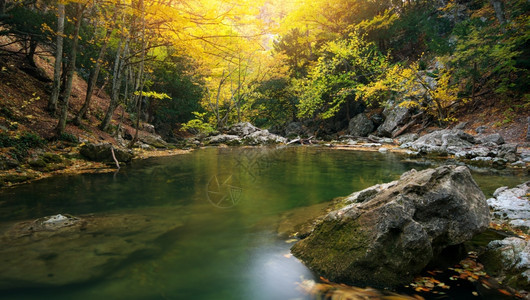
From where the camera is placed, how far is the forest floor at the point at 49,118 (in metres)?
8.23

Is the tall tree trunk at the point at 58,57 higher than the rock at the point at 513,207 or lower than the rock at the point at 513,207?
higher

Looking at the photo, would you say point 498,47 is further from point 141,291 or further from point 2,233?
point 2,233

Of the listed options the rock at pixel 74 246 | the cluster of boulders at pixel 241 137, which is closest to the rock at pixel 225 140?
the cluster of boulders at pixel 241 137

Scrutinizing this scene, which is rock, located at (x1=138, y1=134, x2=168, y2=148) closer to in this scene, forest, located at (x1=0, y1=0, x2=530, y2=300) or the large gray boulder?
forest, located at (x1=0, y1=0, x2=530, y2=300)

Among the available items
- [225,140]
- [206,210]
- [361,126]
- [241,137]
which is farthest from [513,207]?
[241,137]

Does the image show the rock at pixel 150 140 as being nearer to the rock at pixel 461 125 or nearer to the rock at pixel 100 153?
the rock at pixel 100 153

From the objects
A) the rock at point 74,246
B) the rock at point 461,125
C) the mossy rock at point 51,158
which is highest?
the rock at point 461,125

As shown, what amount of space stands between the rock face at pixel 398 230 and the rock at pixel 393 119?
683 inches

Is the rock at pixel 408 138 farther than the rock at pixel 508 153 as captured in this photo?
Yes

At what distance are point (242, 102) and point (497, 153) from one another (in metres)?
23.1

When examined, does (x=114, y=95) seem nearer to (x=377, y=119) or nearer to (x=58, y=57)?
(x=58, y=57)

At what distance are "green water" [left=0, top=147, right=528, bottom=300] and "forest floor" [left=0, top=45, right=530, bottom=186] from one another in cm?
92

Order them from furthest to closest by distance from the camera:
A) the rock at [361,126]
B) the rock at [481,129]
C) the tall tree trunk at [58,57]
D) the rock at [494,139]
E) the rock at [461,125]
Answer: the rock at [361,126] < the rock at [461,125] < the rock at [481,129] < the rock at [494,139] < the tall tree trunk at [58,57]

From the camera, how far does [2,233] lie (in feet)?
13.1
